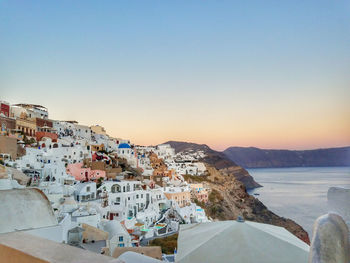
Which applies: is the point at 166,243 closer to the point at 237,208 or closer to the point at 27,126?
the point at 27,126

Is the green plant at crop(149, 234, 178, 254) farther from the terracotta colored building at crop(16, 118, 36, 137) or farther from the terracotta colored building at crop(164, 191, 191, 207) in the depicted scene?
the terracotta colored building at crop(16, 118, 36, 137)

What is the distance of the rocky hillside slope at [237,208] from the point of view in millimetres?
22781

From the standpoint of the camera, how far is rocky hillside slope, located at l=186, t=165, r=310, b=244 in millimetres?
22781

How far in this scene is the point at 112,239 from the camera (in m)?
8.32

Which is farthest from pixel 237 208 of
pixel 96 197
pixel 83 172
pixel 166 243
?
pixel 166 243

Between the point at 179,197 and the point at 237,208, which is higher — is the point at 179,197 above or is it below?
above

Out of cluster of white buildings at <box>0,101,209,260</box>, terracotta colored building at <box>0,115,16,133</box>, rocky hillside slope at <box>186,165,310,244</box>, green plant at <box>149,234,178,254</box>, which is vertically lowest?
rocky hillside slope at <box>186,165,310,244</box>

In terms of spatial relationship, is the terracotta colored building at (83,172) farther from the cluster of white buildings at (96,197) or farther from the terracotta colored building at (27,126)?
the terracotta colored building at (27,126)

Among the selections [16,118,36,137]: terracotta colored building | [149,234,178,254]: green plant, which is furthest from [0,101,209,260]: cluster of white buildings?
[16,118,36,137]: terracotta colored building

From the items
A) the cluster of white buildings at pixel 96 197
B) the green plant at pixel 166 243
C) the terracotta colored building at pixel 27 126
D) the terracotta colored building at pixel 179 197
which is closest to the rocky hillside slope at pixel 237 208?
the terracotta colored building at pixel 179 197

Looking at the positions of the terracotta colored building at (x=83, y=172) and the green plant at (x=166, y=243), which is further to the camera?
the terracotta colored building at (x=83, y=172)

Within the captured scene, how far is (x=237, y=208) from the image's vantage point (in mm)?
28797

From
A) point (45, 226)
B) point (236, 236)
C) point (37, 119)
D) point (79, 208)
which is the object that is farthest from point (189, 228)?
point (37, 119)

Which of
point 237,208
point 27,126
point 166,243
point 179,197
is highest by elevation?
point 27,126
